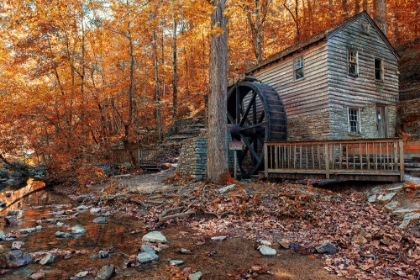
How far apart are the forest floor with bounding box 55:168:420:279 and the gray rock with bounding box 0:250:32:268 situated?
2.08m

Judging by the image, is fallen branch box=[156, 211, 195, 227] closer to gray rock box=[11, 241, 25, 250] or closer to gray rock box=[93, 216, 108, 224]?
gray rock box=[93, 216, 108, 224]

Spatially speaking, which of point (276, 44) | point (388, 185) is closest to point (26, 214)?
point (388, 185)

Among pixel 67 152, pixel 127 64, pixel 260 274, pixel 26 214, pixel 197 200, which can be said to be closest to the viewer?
pixel 260 274

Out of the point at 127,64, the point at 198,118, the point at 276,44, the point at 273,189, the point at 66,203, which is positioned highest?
the point at 276,44

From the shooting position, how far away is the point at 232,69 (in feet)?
73.7

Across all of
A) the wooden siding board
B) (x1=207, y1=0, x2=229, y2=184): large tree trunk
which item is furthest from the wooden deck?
Result: the wooden siding board

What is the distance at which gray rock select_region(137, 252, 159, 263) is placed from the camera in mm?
3724

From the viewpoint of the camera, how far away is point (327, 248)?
388 cm

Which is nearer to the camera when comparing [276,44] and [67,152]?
[67,152]

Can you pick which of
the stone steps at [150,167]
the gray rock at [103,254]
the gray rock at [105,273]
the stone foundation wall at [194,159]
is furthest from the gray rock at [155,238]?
the stone steps at [150,167]

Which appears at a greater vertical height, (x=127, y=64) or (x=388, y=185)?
(x=127, y=64)

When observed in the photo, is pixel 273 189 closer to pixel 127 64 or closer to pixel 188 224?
pixel 188 224

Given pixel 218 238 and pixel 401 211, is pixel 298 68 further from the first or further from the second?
pixel 218 238

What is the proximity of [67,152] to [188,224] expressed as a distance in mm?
9072
